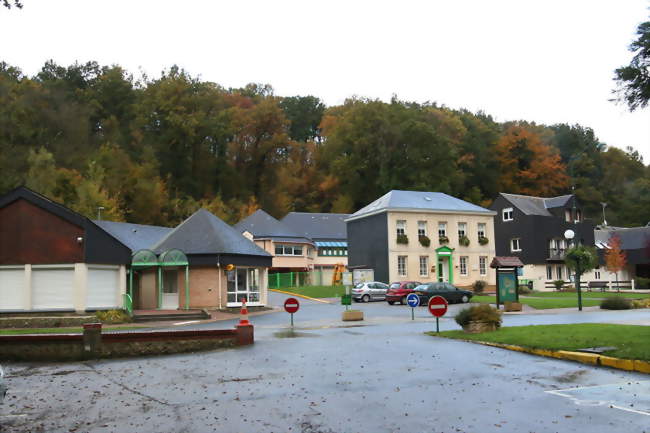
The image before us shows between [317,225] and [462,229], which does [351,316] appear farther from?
[317,225]

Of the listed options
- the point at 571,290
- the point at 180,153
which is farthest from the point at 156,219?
the point at 571,290

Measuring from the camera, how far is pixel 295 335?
70.2 feet

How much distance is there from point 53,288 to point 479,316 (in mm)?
21424

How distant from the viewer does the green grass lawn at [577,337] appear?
1364cm

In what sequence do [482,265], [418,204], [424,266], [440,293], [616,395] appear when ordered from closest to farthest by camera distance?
[616,395]
[440,293]
[424,266]
[418,204]
[482,265]

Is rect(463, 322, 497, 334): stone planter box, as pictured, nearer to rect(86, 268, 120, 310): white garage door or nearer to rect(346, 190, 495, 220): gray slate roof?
rect(86, 268, 120, 310): white garage door

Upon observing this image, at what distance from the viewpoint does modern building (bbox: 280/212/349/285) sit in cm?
7206

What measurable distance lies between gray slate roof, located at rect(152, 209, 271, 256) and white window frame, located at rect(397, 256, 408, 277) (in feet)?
55.1

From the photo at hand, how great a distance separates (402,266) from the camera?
5238 centimetres

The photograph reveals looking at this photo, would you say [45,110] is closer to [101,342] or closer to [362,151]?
[362,151]

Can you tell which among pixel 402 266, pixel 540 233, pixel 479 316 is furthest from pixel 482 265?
pixel 479 316

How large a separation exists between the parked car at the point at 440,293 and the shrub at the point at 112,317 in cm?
1663

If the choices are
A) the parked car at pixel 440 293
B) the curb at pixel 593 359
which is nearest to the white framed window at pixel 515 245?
the parked car at pixel 440 293

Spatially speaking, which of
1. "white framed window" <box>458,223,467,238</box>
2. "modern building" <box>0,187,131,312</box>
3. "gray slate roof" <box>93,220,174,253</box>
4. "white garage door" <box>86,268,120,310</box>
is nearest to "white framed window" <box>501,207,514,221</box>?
"white framed window" <box>458,223,467,238</box>
